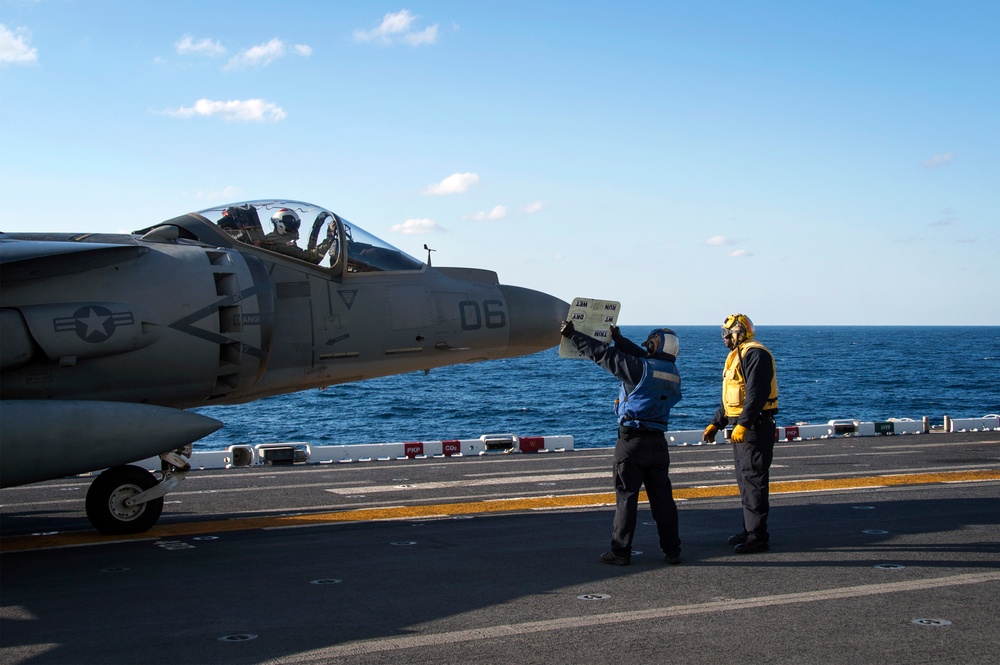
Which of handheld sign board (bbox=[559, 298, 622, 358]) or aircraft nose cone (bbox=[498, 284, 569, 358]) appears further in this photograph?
aircraft nose cone (bbox=[498, 284, 569, 358])

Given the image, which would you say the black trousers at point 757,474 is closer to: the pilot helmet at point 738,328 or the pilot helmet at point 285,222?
the pilot helmet at point 738,328

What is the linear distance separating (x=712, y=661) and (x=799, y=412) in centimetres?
5897

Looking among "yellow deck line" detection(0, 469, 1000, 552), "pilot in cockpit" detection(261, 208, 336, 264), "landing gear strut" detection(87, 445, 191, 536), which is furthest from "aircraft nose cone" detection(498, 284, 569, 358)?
"landing gear strut" detection(87, 445, 191, 536)

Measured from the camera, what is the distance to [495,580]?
8.35m

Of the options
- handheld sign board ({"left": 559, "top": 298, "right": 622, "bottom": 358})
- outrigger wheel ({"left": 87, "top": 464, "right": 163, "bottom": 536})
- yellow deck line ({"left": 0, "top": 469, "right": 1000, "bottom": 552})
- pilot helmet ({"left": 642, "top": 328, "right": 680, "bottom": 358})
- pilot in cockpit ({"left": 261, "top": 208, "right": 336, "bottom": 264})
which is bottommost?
yellow deck line ({"left": 0, "top": 469, "right": 1000, "bottom": 552})

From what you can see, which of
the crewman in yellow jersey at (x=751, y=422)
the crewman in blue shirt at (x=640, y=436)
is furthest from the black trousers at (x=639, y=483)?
the crewman in yellow jersey at (x=751, y=422)

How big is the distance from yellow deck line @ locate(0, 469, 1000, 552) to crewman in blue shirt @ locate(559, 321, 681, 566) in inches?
154

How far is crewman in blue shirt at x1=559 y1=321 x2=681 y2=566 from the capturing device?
8.95m

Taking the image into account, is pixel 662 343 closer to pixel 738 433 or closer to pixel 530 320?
pixel 738 433

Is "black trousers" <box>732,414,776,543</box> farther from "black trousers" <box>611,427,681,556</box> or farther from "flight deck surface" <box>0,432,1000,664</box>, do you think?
"black trousers" <box>611,427,681,556</box>

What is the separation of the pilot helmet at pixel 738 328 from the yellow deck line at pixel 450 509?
4066 millimetres

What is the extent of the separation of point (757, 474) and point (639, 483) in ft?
4.83

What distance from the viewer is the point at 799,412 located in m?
61.9

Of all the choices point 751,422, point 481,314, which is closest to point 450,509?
point 481,314
